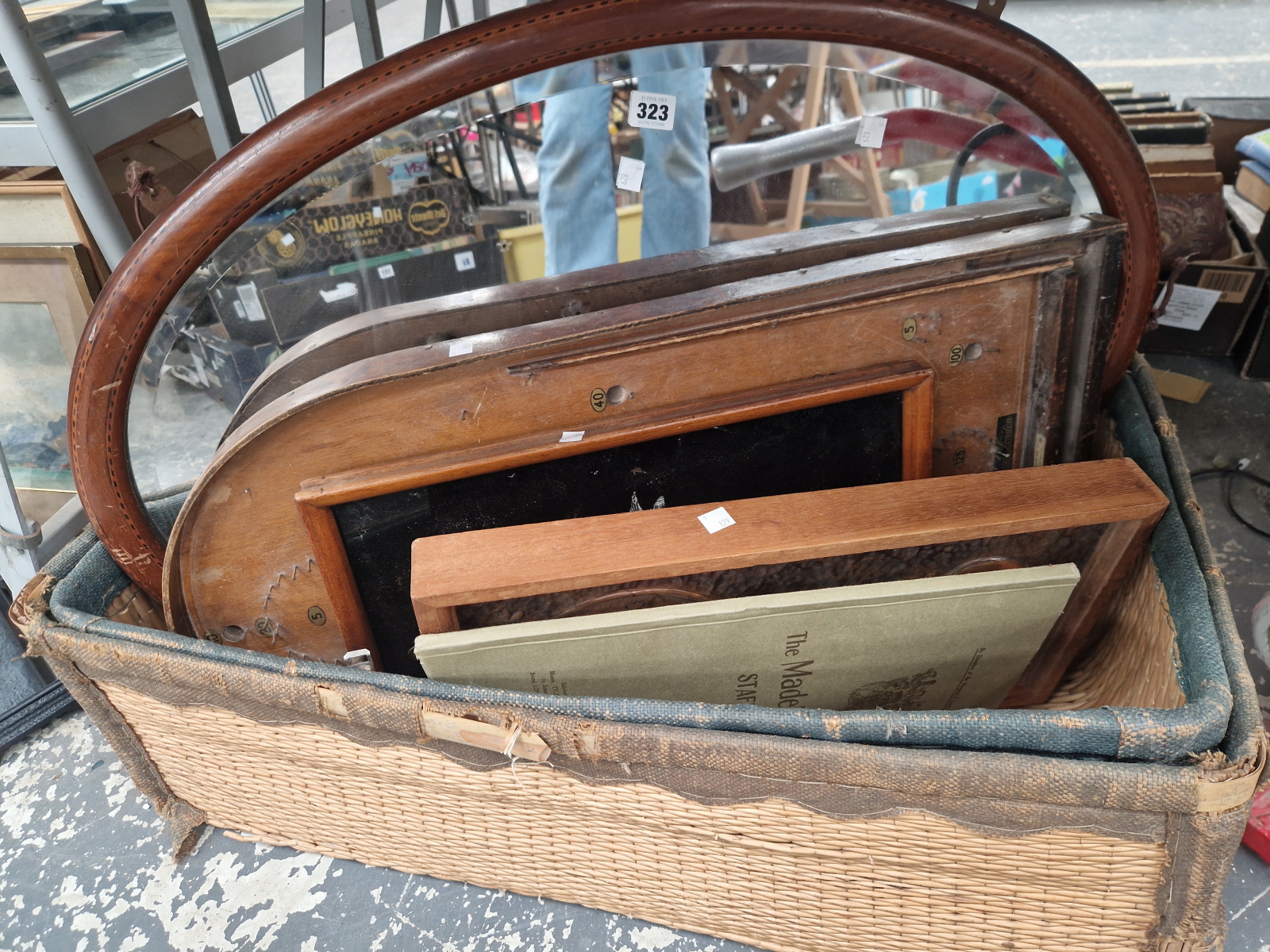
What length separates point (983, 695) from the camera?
84 cm

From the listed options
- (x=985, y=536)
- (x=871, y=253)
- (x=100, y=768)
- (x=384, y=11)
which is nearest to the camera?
(x=985, y=536)

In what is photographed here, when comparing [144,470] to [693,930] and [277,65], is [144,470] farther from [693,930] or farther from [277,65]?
[277,65]

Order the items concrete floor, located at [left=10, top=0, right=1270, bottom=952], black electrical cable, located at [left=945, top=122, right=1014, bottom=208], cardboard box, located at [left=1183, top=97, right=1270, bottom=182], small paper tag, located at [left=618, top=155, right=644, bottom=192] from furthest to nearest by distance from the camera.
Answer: cardboard box, located at [left=1183, top=97, right=1270, bottom=182] → small paper tag, located at [left=618, top=155, right=644, bottom=192] → black electrical cable, located at [left=945, top=122, right=1014, bottom=208] → concrete floor, located at [left=10, top=0, right=1270, bottom=952]

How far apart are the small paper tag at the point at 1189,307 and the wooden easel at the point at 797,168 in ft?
2.21

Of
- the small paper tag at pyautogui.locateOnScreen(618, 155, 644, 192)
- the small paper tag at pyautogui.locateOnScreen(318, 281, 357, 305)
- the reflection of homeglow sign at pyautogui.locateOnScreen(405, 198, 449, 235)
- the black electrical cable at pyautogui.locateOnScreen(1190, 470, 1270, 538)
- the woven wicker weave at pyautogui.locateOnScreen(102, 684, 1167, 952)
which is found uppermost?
the small paper tag at pyautogui.locateOnScreen(618, 155, 644, 192)

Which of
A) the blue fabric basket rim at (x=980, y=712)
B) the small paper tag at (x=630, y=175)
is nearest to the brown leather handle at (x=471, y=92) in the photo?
the blue fabric basket rim at (x=980, y=712)

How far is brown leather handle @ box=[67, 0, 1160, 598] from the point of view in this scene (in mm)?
666

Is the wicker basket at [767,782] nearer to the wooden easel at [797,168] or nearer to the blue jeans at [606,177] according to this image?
the blue jeans at [606,177]

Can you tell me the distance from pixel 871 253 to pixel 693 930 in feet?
2.20

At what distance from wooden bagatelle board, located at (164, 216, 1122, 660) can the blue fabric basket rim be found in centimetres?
11

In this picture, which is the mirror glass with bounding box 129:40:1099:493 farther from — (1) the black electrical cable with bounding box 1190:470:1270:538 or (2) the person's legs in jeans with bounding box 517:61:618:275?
(1) the black electrical cable with bounding box 1190:470:1270:538

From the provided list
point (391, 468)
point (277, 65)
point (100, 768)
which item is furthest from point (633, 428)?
point (277, 65)

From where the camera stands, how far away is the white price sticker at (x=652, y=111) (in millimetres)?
1331

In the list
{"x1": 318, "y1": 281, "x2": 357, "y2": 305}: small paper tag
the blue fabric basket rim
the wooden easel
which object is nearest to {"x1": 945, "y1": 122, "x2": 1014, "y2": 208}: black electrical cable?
the blue fabric basket rim
